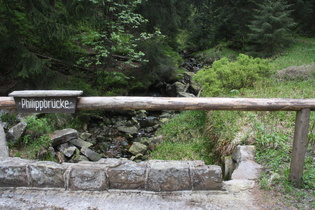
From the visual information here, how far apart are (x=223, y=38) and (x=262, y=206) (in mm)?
21239

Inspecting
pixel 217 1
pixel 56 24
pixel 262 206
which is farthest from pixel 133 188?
pixel 217 1

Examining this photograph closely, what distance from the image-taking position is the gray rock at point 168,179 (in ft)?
11.4

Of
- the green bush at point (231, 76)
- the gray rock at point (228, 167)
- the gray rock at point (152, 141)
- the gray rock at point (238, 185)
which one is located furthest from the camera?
the green bush at point (231, 76)

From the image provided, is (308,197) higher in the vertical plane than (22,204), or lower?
higher

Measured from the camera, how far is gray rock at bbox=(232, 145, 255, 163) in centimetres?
454

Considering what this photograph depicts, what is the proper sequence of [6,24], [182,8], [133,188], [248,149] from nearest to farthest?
[133,188] < [248,149] < [6,24] < [182,8]

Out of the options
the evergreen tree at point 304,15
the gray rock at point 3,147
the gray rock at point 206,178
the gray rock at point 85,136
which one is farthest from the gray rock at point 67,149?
the evergreen tree at point 304,15

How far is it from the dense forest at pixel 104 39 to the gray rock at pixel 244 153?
537 cm

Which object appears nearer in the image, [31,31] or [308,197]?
[308,197]

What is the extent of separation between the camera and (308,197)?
3.28m

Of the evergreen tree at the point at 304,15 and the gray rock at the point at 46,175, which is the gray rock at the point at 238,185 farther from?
the evergreen tree at the point at 304,15

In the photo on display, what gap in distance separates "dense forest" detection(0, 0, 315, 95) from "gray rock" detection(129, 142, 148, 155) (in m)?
2.66

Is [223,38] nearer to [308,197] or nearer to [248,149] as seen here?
[248,149]

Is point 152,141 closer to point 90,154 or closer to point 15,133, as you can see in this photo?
point 90,154
